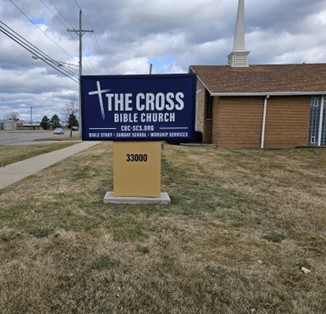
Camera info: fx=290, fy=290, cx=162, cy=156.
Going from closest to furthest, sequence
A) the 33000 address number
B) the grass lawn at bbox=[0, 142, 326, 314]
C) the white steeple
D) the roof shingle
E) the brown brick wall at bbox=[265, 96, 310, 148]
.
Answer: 1. the grass lawn at bbox=[0, 142, 326, 314]
2. the 33000 address number
3. the roof shingle
4. the brown brick wall at bbox=[265, 96, 310, 148]
5. the white steeple

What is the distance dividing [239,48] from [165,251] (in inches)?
780

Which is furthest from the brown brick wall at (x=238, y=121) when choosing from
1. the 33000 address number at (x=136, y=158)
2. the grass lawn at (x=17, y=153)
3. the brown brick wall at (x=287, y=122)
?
the 33000 address number at (x=136, y=158)

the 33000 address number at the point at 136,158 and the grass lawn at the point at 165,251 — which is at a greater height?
the 33000 address number at the point at 136,158

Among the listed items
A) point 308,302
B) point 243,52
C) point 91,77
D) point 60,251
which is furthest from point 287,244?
point 243,52

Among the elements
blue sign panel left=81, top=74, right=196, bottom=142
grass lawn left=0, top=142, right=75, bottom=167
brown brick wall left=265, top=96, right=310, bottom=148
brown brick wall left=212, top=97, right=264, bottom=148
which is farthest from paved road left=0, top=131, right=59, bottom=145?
blue sign panel left=81, top=74, right=196, bottom=142

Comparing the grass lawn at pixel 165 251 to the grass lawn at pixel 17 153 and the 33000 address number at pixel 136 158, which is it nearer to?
the 33000 address number at pixel 136 158

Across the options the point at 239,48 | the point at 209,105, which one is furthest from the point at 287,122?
the point at 239,48

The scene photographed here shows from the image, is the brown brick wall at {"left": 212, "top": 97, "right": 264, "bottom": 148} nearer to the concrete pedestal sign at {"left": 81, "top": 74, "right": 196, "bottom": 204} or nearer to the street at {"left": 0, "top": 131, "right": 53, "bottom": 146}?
the concrete pedestal sign at {"left": 81, "top": 74, "right": 196, "bottom": 204}

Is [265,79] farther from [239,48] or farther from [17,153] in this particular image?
[17,153]

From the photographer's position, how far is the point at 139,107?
5.52 meters

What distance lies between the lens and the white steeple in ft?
66.9

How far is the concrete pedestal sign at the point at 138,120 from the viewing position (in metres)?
5.45

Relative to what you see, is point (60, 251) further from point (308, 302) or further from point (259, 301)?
point (308, 302)

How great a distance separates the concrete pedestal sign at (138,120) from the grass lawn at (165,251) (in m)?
0.49
